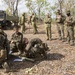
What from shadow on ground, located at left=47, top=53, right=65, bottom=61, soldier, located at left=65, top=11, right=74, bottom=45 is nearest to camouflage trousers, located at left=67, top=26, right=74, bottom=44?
soldier, located at left=65, top=11, right=74, bottom=45

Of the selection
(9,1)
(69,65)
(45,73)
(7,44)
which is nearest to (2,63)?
(7,44)

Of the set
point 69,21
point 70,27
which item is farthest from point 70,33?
point 69,21

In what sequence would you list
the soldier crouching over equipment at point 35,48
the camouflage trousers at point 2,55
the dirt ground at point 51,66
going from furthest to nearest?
the soldier crouching over equipment at point 35,48 < the camouflage trousers at point 2,55 < the dirt ground at point 51,66

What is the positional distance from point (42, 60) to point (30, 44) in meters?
0.80

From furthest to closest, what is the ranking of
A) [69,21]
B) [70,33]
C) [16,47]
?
[70,33] < [69,21] < [16,47]

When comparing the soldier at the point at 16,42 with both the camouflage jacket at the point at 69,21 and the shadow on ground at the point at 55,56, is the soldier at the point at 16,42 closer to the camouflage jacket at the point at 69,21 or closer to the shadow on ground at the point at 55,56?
the shadow on ground at the point at 55,56

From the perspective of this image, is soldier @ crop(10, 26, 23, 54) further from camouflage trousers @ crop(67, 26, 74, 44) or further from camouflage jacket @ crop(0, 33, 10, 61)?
camouflage trousers @ crop(67, 26, 74, 44)

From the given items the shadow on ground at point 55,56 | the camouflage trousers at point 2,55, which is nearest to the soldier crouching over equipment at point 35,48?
the shadow on ground at point 55,56

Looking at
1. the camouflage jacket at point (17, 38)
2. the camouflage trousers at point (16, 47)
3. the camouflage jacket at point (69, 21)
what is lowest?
the camouflage trousers at point (16, 47)

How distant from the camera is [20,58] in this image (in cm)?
1111

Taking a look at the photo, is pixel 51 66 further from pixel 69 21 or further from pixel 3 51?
pixel 69 21

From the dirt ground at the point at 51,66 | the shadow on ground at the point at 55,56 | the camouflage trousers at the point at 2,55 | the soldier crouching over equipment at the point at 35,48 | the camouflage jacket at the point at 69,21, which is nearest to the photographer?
the dirt ground at the point at 51,66

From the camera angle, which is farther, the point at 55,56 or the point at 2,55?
the point at 55,56

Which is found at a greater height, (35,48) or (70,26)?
(70,26)
